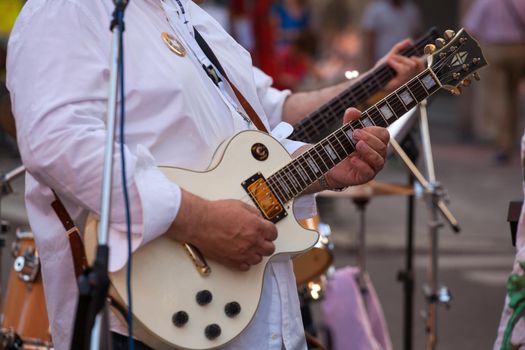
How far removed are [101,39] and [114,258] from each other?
548 millimetres

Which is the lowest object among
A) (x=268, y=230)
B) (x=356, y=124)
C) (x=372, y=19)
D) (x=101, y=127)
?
(x=372, y=19)

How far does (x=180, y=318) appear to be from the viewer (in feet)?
9.07

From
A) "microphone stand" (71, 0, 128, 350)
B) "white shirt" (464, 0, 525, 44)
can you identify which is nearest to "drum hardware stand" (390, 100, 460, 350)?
"microphone stand" (71, 0, 128, 350)

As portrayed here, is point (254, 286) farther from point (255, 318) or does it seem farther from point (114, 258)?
point (114, 258)

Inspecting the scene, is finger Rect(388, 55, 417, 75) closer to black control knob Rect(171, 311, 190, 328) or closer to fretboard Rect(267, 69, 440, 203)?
fretboard Rect(267, 69, 440, 203)

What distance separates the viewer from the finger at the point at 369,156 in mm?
3066

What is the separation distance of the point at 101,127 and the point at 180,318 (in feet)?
1.66

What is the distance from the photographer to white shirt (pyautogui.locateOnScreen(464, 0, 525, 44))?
1128 cm

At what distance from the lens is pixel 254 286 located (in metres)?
2.89

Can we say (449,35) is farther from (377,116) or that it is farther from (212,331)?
(212,331)

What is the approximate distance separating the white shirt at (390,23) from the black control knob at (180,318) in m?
10.8

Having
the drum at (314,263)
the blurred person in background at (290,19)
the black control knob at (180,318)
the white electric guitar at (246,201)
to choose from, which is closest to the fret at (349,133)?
the white electric guitar at (246,201)

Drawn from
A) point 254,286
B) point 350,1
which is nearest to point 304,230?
point 254,286

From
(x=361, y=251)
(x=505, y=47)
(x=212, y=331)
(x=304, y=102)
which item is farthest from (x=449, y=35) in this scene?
(x=505, y=47)
